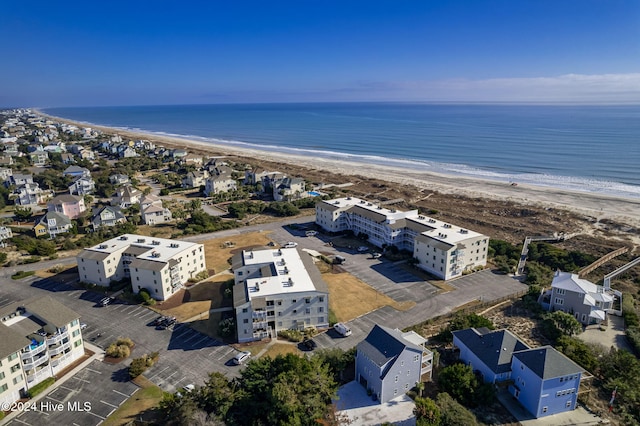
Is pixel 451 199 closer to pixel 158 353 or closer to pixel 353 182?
pixel 353 182

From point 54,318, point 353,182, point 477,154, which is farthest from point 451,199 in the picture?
point 54,318

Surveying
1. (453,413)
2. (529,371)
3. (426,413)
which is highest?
(529,371)

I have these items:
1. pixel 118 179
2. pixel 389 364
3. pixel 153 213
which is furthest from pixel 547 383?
pixel 118 179

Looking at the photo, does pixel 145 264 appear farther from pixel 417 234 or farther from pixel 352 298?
pixel 417 234

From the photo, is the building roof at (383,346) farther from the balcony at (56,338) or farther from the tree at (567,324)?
the balcony at (56,338)

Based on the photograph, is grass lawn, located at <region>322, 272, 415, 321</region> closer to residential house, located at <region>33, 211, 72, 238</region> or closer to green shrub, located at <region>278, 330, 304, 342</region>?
green shrub, located at <region>278, 330, 304, 342</region>

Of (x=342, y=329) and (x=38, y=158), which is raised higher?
(x=38, y=158)

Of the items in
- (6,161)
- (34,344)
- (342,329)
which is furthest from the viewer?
(6,161)
